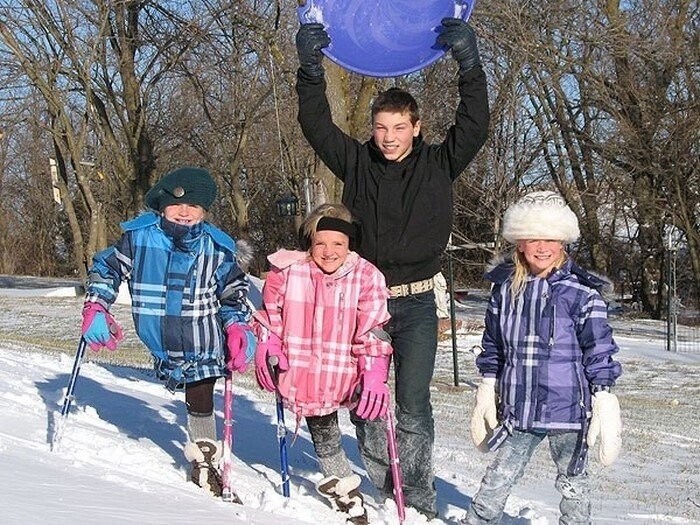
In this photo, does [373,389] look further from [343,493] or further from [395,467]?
[343,493]

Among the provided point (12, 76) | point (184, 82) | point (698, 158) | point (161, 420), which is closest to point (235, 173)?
point (184, 82)

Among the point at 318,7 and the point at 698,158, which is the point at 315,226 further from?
the point at 698,158

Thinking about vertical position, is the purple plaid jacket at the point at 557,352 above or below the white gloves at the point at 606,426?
above

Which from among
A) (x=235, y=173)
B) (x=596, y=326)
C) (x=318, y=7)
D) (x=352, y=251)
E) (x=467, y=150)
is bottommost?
(x=596, y=326)

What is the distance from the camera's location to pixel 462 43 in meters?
4.62

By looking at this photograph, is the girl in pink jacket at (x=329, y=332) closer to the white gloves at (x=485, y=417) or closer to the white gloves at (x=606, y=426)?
the white gloves at (x=485, y=417)

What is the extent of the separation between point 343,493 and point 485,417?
753 mm

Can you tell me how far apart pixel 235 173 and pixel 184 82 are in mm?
3748

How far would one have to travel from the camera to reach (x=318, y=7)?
4.95 m

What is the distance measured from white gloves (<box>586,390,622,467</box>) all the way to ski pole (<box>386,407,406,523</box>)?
2.91 feet

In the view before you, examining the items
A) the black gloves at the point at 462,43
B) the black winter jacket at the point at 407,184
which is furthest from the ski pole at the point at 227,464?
the black gloves at the point at 462,43

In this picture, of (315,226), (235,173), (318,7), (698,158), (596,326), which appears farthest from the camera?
(235,173)

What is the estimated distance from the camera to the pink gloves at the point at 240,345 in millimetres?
4598

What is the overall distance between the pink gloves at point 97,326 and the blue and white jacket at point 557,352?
1.85 m
